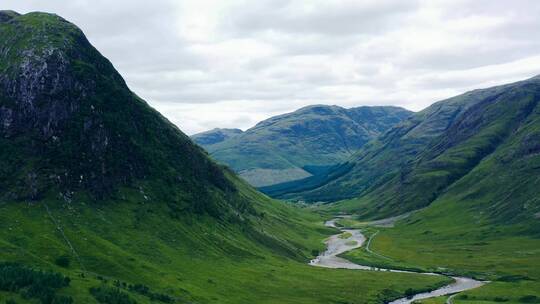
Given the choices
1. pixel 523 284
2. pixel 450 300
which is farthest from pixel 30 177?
pixel 523 284

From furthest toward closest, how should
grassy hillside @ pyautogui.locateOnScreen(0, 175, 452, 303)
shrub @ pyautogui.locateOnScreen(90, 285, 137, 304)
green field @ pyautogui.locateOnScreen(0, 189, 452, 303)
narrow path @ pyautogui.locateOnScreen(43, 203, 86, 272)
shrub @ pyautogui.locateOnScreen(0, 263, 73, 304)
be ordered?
narrow path @ pyautogui.locateOnScreen(43, 203, 86, 272) < green field @ pyautogui.locateOnScreen(0, 189, 452, 303) < grassy hillside @ pyautogui.locateOnScreen(0, 175, 452, 303) < shrub @ pyautogui.locateOnScreen(90, 285, 137, 304) < shrub @ pyautogui.locateOnScreen(0, 263, 73, 304)

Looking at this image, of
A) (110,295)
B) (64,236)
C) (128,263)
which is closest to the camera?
(110,295)

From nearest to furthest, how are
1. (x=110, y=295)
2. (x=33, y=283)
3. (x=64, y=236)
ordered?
(x=33, y=283)
(x=110, y=295)
(x=64, y=236)

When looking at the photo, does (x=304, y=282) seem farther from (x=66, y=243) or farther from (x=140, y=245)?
(x=66, y=243)

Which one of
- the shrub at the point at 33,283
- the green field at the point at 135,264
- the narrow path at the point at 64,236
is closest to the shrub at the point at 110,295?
the green field at the point at 135,264

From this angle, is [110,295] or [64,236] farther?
[64,236]

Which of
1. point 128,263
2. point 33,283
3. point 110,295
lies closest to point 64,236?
point 128,263

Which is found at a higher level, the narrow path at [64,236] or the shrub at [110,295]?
the narrow path at [64,236]

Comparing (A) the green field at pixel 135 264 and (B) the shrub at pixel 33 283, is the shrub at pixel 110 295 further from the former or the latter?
(B) the shrub at pixel 33 283

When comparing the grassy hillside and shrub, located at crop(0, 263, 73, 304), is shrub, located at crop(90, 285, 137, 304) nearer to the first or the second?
the grassy hillside

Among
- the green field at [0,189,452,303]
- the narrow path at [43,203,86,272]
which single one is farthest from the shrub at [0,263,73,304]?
the narrow path at [43,203,86,272]

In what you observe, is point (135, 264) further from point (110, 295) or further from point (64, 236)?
point (110, 295)

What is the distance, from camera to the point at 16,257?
135250 millimetres

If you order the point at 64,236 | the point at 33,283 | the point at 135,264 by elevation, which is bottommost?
the point at 135,264
